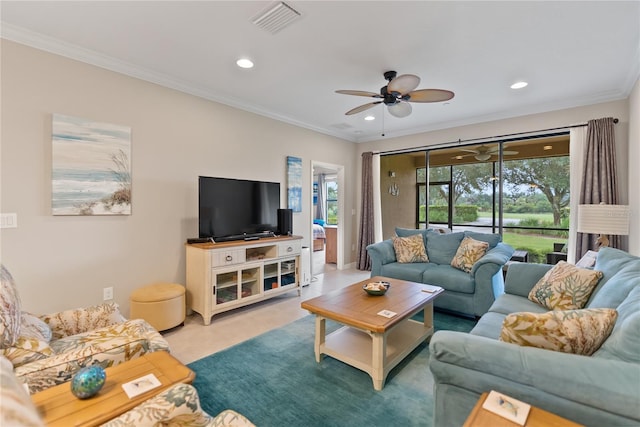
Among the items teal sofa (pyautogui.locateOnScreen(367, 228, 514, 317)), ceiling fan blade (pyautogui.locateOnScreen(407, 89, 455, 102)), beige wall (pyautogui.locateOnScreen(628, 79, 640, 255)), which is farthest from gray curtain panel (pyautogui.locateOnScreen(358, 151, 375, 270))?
beige wall (pyautogui.locateOnScreen(628, 79, 640, 255))

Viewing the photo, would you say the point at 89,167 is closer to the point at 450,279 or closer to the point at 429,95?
the point at 429,95

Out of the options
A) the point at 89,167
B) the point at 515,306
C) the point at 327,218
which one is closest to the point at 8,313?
the point at 89,167

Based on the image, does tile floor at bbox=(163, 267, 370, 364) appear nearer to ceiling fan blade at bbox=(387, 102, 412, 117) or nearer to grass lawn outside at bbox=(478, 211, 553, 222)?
ceiling fan blade at bbox=(387, 102, 412, 117)

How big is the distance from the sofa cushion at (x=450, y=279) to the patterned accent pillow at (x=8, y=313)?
356cm

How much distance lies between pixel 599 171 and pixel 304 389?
14.4 feet

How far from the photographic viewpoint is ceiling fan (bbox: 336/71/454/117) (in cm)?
254

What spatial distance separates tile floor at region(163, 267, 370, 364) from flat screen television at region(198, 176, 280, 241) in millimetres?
939

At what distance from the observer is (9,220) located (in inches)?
95.3

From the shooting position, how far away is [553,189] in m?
4.29

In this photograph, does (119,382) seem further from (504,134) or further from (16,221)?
(504,134)

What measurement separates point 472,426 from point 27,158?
3.62m

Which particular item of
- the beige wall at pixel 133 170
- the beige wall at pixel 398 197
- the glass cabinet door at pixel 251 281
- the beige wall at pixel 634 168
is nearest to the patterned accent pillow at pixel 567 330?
the beige wall at pixel 634 168

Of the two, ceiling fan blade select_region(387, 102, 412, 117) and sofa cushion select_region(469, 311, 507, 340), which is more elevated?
ceiling fan blade select_region(387, 102, 412, 117)

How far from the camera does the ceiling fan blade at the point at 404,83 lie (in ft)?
8.12
